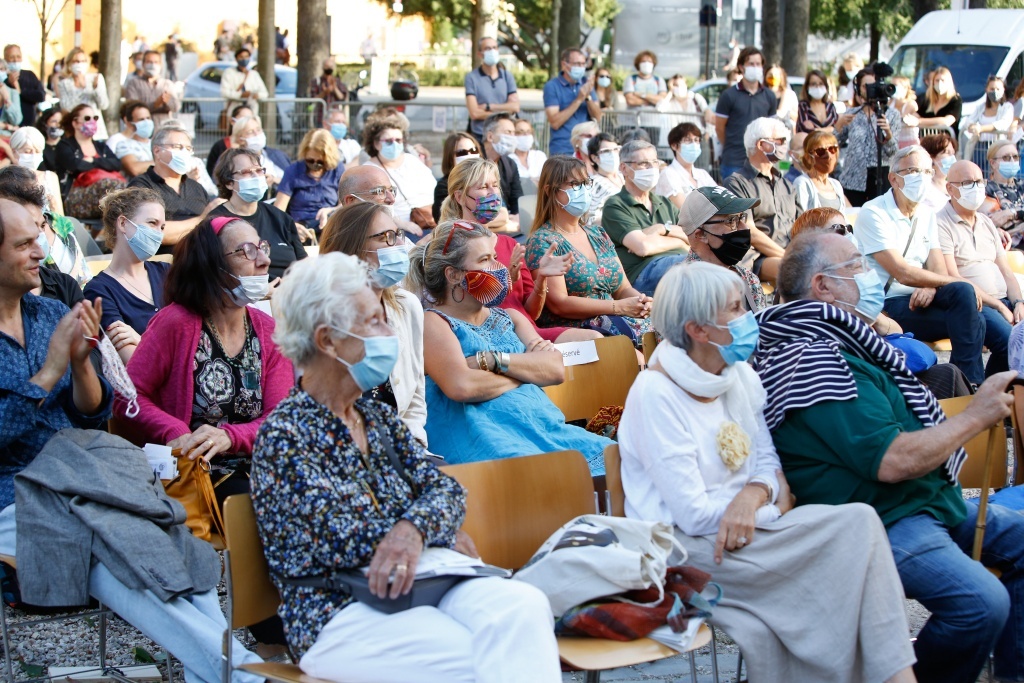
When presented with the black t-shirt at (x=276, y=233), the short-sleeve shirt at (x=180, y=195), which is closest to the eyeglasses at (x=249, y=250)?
the black t-shirt at (x=276, y=233)

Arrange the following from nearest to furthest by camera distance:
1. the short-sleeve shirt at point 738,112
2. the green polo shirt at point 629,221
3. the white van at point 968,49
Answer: the green polo shirt at point 629,221 → the short-sleeve shirt at point 738,112 → the white van at point 968,49

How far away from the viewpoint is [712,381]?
130 inches

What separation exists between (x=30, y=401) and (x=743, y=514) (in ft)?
6.89

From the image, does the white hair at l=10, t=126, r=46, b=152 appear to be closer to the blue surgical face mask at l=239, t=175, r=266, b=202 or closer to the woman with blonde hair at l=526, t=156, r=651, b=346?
the blue surgical face mask at l=239, t=175, r=266, b=202

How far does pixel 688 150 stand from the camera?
9.06 m

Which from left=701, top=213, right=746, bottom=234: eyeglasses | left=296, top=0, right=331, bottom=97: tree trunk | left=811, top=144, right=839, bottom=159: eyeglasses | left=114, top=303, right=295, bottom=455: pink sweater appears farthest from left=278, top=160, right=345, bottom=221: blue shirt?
left=296, top=0, right=331, bottom=97: tree trunk

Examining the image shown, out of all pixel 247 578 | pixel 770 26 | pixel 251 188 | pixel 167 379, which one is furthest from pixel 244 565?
pixel 770 26

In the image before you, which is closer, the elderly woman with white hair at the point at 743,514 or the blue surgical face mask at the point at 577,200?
the elderly woman with white hair at the point at 743,514

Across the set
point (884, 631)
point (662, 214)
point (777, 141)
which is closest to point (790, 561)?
point (884, 631)

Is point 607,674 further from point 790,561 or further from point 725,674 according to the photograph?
point 790,561

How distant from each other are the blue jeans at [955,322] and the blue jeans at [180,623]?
4550 millimetres

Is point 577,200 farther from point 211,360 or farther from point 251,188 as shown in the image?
point 211,360

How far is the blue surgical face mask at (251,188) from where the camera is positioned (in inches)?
253

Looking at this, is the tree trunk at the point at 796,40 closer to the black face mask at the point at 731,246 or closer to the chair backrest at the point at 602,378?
the black face mask at the point at 731,246
